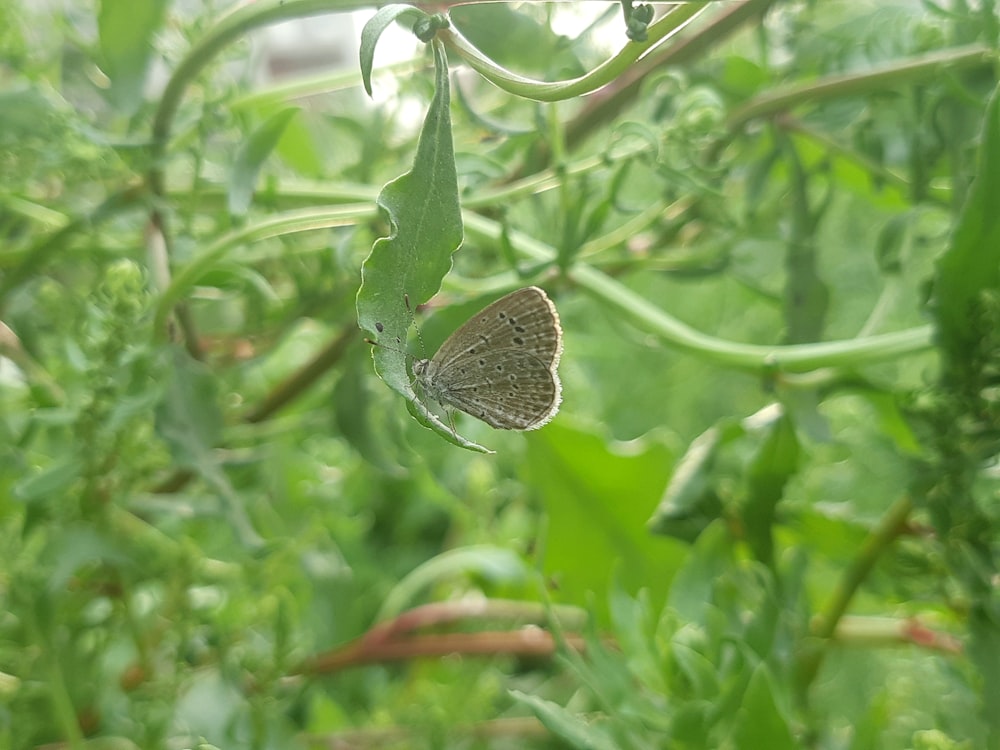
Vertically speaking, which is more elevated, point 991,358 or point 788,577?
point 991,358

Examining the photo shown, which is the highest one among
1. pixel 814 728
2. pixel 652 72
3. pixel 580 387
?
pixel 652 72

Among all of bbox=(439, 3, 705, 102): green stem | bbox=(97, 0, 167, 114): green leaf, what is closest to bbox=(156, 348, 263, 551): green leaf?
bbox=(97, 0, 167, 114): green leaf

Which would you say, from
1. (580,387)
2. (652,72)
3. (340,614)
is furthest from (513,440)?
(652,72)

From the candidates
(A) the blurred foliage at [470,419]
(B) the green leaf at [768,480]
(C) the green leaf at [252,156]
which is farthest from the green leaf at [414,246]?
(B) the green leaf at [768,480]

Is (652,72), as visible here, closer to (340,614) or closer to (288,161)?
(288,161)

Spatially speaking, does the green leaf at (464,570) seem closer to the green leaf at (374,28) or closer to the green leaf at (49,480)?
the green leaf at (49,480)

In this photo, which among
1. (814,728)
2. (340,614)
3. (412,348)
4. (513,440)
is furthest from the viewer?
(513,440)
